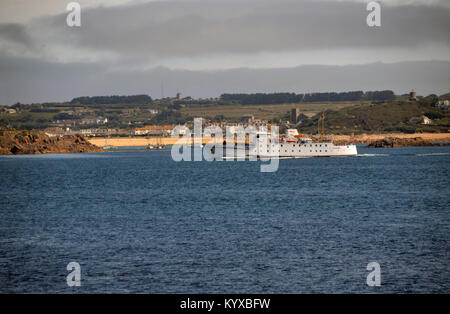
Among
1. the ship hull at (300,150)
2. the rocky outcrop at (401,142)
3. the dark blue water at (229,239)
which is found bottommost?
the rocky outcrop at (401,142)

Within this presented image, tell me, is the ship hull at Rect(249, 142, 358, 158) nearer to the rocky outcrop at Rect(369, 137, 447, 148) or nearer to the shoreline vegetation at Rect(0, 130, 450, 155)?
the shoreline vegetation at Rect(0, 130, 450, 155)

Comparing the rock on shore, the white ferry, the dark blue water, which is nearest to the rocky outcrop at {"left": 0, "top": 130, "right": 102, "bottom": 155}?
the white ferry

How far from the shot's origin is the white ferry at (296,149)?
11156 cm

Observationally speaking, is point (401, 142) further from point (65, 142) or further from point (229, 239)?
point (229, 239)

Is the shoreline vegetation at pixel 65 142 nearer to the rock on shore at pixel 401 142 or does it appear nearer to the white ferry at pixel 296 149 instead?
the rock on shore at pixel 401 142

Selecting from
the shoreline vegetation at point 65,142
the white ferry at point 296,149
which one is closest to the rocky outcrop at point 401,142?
Result: the shoreline vegetation at point 65,142

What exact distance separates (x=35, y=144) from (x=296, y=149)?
86166 mm

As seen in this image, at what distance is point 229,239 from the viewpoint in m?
28.0

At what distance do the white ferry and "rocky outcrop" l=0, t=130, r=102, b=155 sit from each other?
73.6 meters

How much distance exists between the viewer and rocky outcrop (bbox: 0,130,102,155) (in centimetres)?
15562

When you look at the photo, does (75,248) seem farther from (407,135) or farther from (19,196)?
(407,135)

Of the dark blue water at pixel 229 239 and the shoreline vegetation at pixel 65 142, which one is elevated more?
the dark blue water at pixel 229 239

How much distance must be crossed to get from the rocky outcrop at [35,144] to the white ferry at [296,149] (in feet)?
241

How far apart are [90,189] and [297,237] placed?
34.1 m
